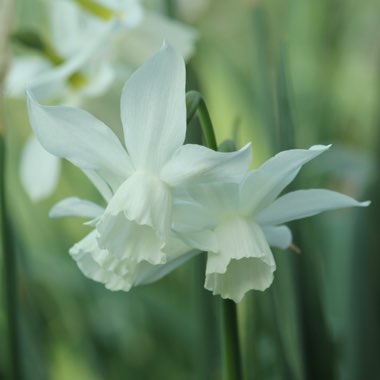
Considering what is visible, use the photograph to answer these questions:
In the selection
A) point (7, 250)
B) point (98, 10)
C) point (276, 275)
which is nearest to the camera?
point (7, 250)

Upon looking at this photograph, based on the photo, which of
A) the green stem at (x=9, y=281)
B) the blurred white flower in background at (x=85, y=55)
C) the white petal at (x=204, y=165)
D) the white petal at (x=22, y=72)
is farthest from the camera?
the white petal at (x=22, y=72)

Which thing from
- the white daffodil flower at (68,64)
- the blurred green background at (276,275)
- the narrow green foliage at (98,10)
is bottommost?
the blurred green background at (276,275)

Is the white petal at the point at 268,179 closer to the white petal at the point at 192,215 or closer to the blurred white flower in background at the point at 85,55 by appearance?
the white petal at the point at 192,215

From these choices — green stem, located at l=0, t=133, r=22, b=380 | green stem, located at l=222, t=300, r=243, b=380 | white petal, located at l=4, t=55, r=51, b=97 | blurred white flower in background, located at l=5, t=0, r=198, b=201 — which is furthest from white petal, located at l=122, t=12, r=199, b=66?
green stem, located at l=222, t=300, r=243, b=380

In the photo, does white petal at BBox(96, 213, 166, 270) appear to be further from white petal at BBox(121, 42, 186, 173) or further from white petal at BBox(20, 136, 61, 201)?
white petal at BBox(20, 136, 61, 201)

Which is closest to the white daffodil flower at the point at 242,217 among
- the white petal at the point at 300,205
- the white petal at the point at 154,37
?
the white petal at the point at 300,205

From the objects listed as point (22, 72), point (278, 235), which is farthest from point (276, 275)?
point (22, 72)

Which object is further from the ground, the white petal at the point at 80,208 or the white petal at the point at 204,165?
the white petal at the point at 204,165

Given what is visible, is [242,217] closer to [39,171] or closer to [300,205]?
[300,205]
